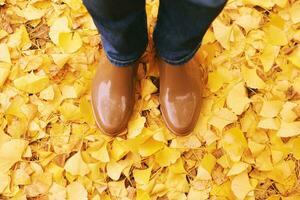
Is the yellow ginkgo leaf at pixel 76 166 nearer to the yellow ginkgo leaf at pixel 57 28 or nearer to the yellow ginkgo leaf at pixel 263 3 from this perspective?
the yellow ginkgo leaf at pixel 57 28

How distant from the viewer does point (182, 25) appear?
806 mm

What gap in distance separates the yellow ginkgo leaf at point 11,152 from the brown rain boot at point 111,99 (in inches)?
7.9

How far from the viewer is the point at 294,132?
1.11 metres

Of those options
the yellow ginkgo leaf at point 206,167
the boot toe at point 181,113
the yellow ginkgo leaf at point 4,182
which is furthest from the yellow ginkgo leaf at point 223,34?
the yellow ginkgo leaf at point 4,182

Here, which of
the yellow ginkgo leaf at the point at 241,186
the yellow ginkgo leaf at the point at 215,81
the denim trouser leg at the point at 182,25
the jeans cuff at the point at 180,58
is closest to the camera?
the denim trouser leg at the point at 182,25

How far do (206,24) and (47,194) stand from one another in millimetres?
586

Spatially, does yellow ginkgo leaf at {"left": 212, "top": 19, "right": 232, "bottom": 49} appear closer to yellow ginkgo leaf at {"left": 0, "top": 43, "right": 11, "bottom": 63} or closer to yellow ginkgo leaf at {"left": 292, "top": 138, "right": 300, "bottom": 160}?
yellow ginkgo leaf at {"left": 292, "top": 138, "right": 300, "bottom": 160}

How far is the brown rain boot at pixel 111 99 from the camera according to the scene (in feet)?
3.51

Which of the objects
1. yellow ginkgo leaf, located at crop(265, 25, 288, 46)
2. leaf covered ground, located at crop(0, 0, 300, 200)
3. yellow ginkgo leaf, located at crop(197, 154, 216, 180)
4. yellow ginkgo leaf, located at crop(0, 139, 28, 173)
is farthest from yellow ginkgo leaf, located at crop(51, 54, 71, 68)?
yellow ginkgo leaf, located at crop(265, 25, 288, 46)

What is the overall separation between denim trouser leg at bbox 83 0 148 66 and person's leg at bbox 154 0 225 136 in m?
0.04

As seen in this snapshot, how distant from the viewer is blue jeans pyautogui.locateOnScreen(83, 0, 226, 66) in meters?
0.75

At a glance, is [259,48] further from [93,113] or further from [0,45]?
[0,45]

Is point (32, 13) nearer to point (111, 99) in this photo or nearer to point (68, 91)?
point (68, 91)

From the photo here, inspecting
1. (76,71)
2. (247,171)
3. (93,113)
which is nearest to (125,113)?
(93,113)
